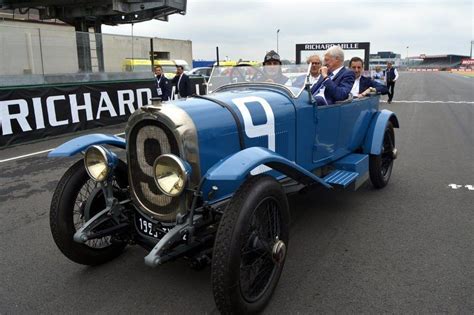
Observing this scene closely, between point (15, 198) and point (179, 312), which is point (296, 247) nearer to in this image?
point (179, 312)

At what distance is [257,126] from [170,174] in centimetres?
94

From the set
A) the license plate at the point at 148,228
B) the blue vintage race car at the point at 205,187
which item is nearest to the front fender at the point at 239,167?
the blue vintage race car at the point at 205,187

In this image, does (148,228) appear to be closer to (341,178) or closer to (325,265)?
(325,265)

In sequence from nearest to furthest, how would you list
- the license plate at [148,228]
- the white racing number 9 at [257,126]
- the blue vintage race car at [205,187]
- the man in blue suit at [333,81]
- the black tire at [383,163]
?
1. the blue vintage race car at [205,187]
2. the license plate at [148,228]
3. the white racing number 9 at [257,126]
4. the man in blue suit at [333,81]
5. the black tire at [383,163]

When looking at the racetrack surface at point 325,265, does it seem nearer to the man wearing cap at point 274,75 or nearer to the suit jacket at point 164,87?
the man wearing cap at point 274,75

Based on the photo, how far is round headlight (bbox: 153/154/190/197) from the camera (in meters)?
2.46

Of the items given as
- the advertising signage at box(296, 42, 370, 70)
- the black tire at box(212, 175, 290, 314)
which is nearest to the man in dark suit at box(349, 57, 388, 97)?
the black tire at box(212, 175, 290, 314)

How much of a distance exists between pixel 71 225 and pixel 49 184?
2986 mm

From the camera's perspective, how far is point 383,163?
17.9 feet

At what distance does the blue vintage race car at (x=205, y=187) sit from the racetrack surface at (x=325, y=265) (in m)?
0.32

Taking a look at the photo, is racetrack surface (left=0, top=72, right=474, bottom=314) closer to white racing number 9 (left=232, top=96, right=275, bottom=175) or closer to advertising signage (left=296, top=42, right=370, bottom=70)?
white racing number 9 (left=232, top=96, right=275, bottom=175)

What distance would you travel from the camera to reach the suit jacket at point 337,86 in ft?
13.2

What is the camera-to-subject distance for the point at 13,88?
8.41 m

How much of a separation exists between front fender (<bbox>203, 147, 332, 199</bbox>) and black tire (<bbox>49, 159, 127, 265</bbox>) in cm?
89
